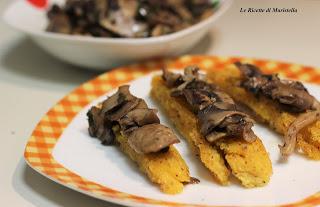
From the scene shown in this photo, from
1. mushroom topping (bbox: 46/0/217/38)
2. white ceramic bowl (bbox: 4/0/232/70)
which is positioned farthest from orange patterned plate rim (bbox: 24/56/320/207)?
mushroom topping (bbox: 46/0/217/38)

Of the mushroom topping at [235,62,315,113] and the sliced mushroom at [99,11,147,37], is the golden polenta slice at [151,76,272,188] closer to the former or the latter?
the mushroom topping at [235,62,315,113]

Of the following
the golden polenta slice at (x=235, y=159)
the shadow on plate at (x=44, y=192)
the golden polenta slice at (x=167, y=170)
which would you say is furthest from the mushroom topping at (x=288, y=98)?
the shadow on plate at (x=44, y=192)

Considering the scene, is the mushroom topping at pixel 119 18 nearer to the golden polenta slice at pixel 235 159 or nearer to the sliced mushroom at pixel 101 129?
the sliced mushroom at pixel 101 129

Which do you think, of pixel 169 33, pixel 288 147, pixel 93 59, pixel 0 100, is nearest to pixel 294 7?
pixel 169 33

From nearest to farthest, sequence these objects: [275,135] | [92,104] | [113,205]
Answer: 1. [113,205]
2. [275,135]
3. [92,104]

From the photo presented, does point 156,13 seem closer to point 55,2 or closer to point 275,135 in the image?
point 55,2

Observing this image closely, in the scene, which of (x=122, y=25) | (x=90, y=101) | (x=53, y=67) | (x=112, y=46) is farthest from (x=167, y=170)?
(x=53, y=67)

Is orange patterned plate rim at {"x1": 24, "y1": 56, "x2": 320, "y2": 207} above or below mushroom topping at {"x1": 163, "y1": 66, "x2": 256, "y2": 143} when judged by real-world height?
below
